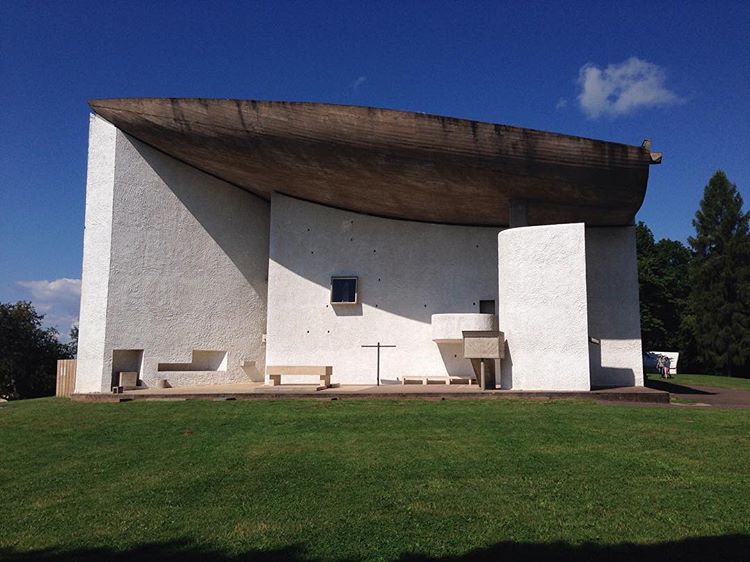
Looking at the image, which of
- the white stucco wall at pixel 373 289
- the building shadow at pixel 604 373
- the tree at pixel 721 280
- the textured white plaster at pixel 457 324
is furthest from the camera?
the tree at pixel 721 280

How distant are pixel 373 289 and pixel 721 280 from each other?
30751 mm

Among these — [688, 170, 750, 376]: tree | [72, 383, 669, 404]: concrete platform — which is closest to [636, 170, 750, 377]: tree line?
[688, 170, 750, 376]: tree

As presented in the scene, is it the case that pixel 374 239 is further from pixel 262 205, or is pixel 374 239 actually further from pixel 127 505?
pixel 127 505

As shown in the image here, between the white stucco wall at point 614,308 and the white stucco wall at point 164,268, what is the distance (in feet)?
32.1

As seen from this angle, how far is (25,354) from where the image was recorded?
33812 millimetres

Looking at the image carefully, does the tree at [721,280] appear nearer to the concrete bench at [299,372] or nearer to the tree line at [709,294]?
the tree line at [709,294]

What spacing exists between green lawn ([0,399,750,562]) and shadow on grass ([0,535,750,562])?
2 centimetres

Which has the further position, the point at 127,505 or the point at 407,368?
the point at 407,368

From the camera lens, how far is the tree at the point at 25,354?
1297 inches

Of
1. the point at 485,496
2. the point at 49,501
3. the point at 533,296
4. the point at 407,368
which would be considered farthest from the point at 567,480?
the point at 407,368

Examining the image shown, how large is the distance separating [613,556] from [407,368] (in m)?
14.0

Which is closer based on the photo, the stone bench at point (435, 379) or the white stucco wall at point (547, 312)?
the white stucco wall at point (547, 312)

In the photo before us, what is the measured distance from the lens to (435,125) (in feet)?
42.2

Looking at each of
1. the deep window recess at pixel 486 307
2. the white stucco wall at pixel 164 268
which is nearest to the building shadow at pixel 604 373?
the deep window recess at pixel 486 307
